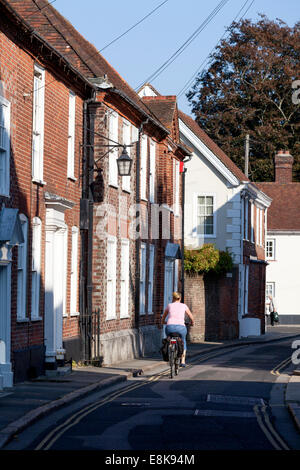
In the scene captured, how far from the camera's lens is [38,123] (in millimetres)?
20625

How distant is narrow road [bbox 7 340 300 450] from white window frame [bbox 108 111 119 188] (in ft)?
19.8

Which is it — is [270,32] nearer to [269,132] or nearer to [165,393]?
[269,132]

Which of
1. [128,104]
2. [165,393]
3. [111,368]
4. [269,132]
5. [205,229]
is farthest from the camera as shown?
[269,132]

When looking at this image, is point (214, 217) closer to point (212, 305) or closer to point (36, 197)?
point (212, 305)

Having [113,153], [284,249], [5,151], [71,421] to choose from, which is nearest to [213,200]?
[284,249]

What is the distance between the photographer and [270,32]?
61656 millimetres

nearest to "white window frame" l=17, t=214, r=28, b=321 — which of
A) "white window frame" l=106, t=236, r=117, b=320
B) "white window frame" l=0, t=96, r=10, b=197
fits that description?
"white window frame" l=0, t=96, r=10, b=197

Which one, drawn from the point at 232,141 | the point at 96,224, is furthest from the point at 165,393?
the point at 232,141

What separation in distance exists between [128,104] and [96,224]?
4376mm

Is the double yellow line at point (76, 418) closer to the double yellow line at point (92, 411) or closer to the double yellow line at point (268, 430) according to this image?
the double yellow line at point (92, 411)

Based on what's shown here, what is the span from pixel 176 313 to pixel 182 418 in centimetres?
798

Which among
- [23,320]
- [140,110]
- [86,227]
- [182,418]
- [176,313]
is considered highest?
[140,110]

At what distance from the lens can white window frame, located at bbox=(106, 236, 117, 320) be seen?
86.1ft

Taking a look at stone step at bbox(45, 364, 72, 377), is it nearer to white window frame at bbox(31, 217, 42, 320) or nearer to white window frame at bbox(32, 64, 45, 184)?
white window frame at bbox(31, 217, 42, 320)
